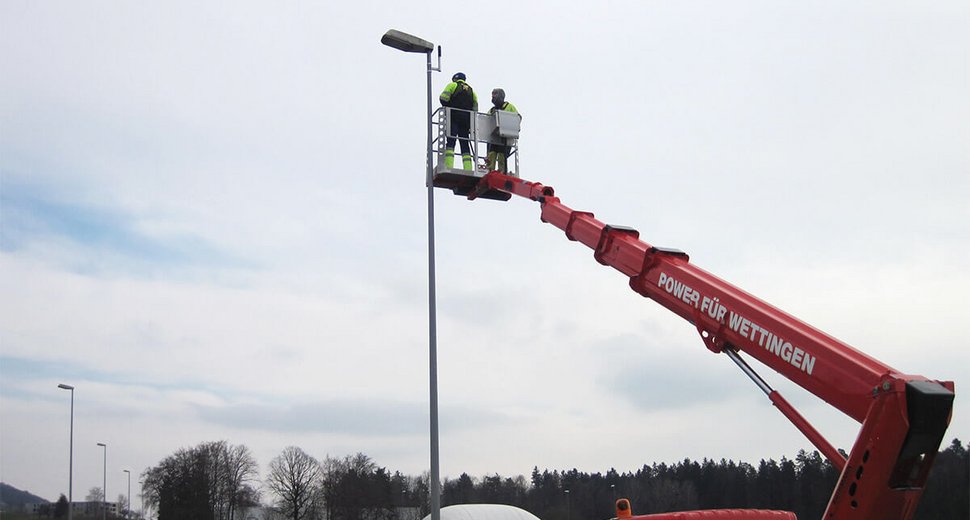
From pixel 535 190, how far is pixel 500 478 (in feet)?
293

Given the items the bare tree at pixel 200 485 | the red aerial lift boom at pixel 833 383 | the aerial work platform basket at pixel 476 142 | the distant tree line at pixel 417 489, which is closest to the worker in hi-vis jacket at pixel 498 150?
the aerial work platform basket at pixel 476 142

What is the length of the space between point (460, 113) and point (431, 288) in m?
3.18

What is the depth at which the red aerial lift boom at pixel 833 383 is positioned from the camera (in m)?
6.56

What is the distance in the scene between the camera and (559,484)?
86438 millimetres

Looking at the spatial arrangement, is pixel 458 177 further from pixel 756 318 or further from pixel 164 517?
pixel 164 517

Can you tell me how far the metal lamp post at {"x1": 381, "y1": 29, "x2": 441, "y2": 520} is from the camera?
12742 mm

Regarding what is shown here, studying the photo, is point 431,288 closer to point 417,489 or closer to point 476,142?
point 476,142

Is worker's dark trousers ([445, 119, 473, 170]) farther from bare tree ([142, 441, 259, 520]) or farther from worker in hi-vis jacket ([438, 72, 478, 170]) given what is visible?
bare tree ([142, 441, 259, 520])

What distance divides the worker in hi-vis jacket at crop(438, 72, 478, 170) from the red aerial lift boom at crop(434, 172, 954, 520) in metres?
4.90

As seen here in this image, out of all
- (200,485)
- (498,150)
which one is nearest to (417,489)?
(200,485)

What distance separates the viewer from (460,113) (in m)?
14.9

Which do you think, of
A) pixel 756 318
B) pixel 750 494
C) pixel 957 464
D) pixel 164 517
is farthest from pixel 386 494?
pixel 756 318

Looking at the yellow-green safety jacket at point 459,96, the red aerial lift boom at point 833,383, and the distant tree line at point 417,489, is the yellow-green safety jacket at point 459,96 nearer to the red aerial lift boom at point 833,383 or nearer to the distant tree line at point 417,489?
the red aerial lift boom at point 833,383

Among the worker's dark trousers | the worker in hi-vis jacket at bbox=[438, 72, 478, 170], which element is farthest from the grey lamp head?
the worker's dark trousers
